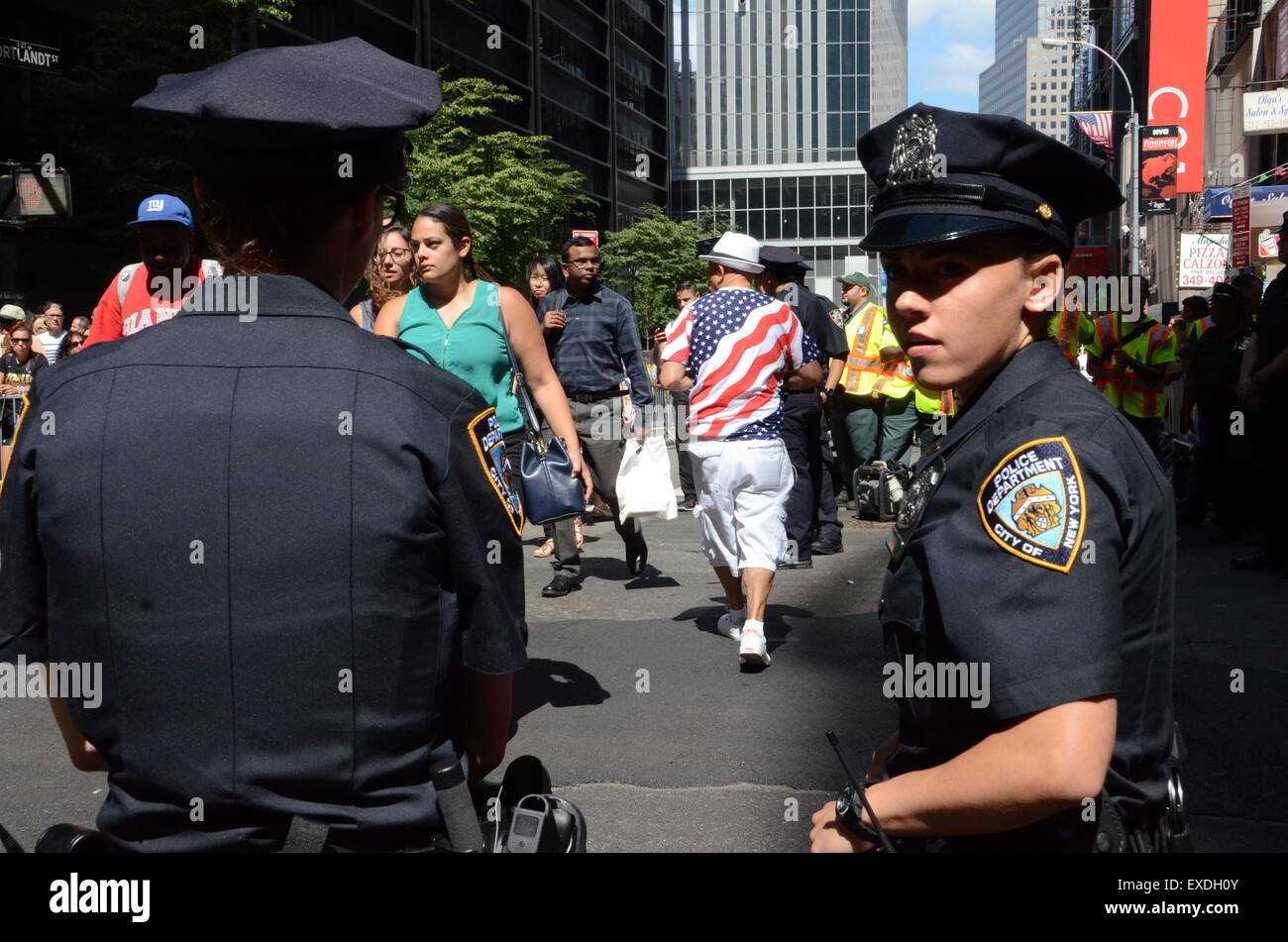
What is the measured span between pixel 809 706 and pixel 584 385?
452 centimetres

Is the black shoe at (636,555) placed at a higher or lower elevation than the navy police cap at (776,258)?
lower

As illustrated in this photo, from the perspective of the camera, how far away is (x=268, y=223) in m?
1.71

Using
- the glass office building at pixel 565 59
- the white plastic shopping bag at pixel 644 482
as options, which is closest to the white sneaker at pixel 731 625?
the white plastic shopping bag at pixel 644 482

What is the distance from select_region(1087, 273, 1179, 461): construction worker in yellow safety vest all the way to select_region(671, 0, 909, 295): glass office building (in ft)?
292

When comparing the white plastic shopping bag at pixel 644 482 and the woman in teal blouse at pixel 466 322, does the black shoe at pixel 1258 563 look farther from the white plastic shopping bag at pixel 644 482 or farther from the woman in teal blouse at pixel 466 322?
the woman in teal blouse at pixel 466 322

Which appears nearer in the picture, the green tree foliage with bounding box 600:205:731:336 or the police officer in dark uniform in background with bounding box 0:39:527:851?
the police officer in dark uniform in background with bounding box 0:39:527:851

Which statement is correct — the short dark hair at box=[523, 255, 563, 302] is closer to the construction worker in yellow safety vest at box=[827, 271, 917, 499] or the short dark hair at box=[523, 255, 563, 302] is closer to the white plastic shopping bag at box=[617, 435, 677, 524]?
the construction worker in yellow safety vest at box=[827, 271, 917, 499]

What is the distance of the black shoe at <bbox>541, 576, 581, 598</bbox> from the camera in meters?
8.06

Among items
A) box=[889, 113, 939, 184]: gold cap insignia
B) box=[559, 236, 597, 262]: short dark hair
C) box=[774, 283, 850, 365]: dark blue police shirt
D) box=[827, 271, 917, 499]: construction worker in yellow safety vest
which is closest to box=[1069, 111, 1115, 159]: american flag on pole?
box=[827, 271, 917, 499]: construction worker in yellow safety vest

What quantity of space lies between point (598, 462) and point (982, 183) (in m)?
Answer: 7.13

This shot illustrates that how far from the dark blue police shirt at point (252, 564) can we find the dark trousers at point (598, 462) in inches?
234

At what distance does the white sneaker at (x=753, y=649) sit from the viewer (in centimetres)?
620

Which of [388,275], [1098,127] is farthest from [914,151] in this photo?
[1098,127]
